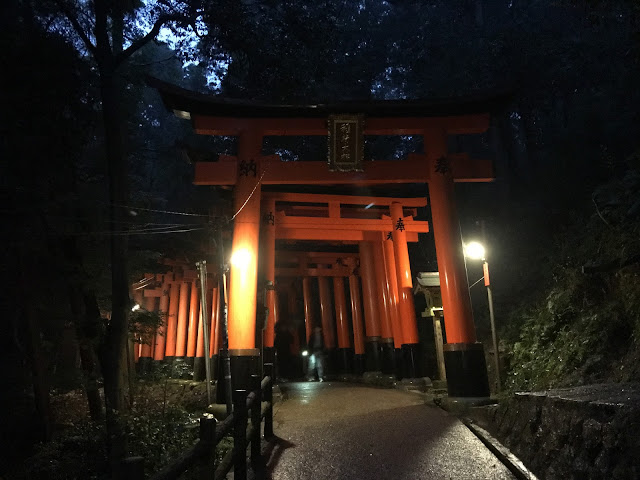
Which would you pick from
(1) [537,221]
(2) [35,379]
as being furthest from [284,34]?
(2) [35,379]

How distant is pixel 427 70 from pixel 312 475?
23.1m

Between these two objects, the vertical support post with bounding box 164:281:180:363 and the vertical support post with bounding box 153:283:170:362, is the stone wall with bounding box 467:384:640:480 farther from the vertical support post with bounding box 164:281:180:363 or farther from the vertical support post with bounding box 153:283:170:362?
→ the vertical support post with bounding box 153:283:170:362

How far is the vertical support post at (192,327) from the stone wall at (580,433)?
17.2 m

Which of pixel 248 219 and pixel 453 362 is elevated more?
pixel 248 219

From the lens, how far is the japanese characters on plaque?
10133mm

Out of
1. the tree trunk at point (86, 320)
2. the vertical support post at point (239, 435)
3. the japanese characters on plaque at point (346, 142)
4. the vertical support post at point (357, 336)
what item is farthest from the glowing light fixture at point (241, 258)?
the vertical support post at point (357, 336)

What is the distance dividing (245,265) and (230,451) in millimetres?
5480

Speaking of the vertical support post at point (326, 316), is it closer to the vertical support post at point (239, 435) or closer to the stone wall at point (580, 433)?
the stone wall at point (580, 433)

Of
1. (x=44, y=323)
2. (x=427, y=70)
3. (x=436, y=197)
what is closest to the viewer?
(x=436, y=197)

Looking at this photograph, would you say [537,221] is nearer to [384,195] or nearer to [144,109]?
[384,195]

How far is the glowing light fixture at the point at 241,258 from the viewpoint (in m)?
9.71

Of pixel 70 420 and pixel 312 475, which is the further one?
pixel 70 420

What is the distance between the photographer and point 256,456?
5609 mm

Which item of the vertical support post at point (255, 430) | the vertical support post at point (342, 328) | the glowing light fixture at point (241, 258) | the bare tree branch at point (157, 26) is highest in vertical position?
the bare tree branch at point (157, 26)
